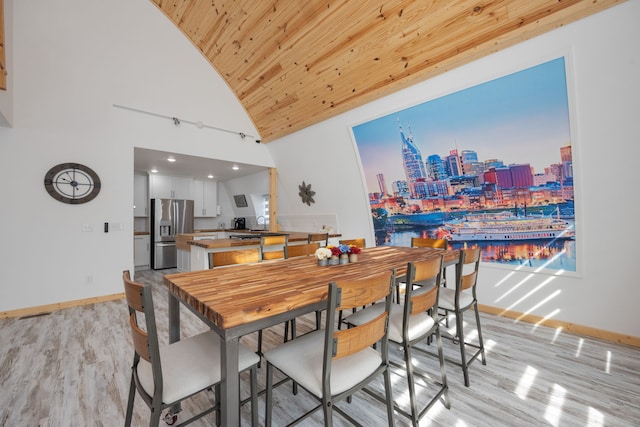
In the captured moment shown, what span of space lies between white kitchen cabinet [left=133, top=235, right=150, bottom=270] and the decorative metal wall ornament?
3676 millimetres

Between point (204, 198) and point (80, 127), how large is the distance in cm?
361

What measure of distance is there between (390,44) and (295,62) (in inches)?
57.4

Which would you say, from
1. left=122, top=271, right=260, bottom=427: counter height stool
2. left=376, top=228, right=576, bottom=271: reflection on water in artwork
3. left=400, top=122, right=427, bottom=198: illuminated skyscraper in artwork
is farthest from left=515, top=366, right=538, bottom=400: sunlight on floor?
left=400, top=122, right=427, bottom=198: illuminated skyscraper in artwork

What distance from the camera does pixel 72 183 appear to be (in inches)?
144

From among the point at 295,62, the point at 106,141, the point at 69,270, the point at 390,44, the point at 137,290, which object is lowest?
the point at 69,270

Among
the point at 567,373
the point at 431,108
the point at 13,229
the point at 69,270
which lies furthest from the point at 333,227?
the point at 13,229

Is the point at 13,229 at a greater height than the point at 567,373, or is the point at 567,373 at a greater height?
the point at 13,229

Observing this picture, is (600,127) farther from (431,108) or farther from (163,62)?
(163,62)

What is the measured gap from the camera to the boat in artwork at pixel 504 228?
2.70m

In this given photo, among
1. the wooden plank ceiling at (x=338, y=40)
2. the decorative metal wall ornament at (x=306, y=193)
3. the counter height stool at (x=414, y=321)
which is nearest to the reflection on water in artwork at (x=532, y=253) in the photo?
the counter height stool at (x=414, y=321)

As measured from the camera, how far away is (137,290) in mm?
1032

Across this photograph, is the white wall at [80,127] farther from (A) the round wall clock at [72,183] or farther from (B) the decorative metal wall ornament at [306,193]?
(B) the decorative metal wall ornament at [306,193]

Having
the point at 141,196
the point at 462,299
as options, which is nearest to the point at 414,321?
the point at 462,299

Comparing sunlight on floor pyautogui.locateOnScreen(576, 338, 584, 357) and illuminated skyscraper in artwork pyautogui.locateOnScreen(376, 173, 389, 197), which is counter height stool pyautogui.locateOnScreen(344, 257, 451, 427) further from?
illuminated skyscraper in artwork pyautogui.locateOnScreen(376, 173, 389, 197)
